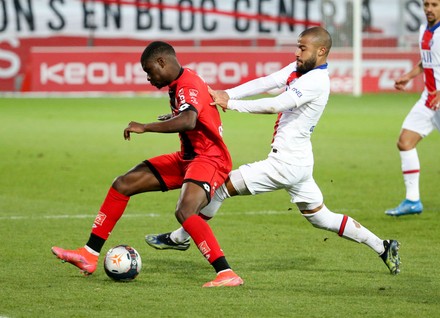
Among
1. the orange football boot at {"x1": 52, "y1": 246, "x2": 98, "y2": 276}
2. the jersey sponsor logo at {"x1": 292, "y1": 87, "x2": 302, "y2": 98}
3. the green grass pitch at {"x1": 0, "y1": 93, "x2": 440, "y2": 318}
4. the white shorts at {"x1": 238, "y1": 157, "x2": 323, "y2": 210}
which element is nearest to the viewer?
the green grass pitch at {"x1": 0, "y1": 93, "x2": 440, "y2": 318}

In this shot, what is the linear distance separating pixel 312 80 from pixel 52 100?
20781mm

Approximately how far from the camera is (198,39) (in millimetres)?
32344

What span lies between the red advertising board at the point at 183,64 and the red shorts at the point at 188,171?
20547mm

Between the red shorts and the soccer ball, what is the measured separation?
0.66 metres

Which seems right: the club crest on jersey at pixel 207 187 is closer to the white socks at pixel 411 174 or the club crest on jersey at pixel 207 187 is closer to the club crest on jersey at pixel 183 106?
the club crest on jersey at pixel 183 106

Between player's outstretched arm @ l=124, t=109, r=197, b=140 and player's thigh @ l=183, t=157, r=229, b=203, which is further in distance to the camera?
player's thigh @ l=183, t=157, r=229, b=203

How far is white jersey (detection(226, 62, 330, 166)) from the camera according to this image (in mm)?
7734

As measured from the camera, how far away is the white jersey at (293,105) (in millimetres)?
7734

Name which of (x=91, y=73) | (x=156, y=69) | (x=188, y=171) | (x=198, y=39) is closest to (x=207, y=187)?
(x=188, y=171)

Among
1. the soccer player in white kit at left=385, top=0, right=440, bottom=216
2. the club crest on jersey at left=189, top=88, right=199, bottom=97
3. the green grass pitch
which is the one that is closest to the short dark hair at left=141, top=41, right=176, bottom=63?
the club crest on jersey at left=189, top=88, right=199, bottom=97

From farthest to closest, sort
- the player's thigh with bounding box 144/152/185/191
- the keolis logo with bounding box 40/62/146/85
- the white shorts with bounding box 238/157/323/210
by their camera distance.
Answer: the keolis logo with bounding box 40/62/146/85
the player's thigh with bounding box 144/152/185/191
the white shorts with bounding box 238/157/323/210

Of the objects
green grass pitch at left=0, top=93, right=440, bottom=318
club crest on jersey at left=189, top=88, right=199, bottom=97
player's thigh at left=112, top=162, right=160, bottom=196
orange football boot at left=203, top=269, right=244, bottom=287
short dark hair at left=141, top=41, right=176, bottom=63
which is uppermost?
short dark hair at left=141, top=41, right=176, bottom=63

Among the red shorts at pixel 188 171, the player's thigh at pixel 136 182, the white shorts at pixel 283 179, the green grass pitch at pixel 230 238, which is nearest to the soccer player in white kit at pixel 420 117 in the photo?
the green grass pitch at pixel 230 238

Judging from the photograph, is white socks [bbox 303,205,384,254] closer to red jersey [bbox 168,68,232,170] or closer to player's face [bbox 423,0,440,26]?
red jersey [bbox 168,68,232,170]
